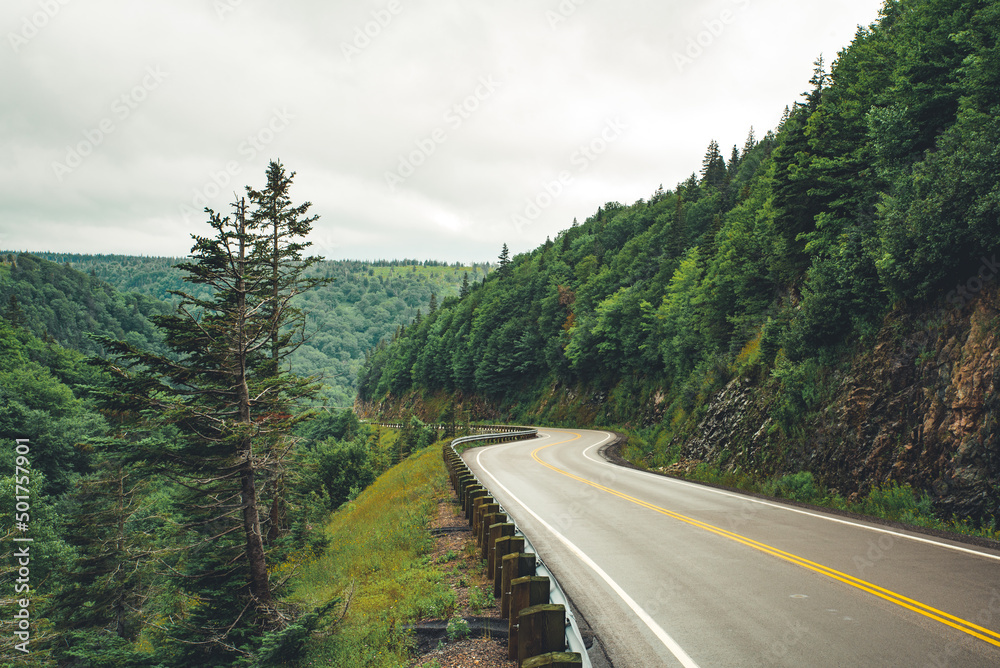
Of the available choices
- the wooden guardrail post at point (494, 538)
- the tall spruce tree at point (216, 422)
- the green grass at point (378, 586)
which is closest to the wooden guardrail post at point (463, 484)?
the green grass at point (378, 586)

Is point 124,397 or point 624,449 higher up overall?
point 124,397

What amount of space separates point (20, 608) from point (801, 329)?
75.1 feet

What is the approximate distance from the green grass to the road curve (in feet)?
7.01

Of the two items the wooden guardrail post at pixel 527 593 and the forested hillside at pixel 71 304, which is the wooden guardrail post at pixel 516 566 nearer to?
the wooden guardrail post at pixel 527 593

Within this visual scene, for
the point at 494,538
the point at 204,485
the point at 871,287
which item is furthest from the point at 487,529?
the point at 871,287

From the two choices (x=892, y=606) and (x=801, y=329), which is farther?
(x=801, y=329)

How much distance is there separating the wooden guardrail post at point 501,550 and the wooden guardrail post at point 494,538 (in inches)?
3.5

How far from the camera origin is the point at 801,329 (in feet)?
52.5

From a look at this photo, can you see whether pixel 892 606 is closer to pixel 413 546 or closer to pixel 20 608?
pixel 413 546

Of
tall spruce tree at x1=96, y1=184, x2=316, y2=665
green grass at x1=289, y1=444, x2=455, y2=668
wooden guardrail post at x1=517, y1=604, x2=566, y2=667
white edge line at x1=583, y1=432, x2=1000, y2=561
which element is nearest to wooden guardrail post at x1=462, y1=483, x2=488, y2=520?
green grass at x1=289, y1=444, x2=455, y2=668

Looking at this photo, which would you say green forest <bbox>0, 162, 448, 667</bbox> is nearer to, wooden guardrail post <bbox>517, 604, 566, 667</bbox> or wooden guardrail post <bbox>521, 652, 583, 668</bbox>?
wooden guardrail post <bbox>517, 604, 566, 667</bbox>

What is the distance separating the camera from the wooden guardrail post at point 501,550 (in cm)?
626

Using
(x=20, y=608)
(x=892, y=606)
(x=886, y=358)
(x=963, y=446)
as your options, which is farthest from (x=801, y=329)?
(x=20, y=608)

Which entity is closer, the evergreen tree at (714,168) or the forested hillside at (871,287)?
the forested hillside at (871,287)
